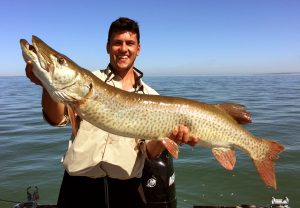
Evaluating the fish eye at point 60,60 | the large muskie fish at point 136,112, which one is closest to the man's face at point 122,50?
the large muskie fish at point 136,112

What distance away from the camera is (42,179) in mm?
9102

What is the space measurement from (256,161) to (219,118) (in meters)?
0.77

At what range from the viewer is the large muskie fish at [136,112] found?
135 inches

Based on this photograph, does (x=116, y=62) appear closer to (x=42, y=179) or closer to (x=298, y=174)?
(x=42, y=179)

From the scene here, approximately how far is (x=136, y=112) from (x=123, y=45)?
92 cm

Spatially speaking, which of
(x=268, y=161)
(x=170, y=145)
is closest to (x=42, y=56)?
(x=170, y=145)

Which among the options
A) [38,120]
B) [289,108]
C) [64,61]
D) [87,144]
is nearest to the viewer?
[64,61]

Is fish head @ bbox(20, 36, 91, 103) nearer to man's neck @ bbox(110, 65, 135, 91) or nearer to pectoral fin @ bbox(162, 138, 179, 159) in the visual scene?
man's neck @ bbox(110, 65, 135, 91)

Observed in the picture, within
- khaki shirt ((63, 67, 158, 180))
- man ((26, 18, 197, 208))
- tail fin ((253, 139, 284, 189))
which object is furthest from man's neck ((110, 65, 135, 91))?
tail fin ((253, 139, 284, 189))

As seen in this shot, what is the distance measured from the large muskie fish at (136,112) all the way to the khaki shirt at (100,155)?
0.31 m

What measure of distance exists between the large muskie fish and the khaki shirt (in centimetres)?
31

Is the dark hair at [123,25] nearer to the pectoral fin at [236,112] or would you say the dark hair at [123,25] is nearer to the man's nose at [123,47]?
the man's nose at [123,47]

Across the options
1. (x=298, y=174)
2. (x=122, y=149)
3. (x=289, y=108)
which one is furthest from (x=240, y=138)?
(x=289, y=108)

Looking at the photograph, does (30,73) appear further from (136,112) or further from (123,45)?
(123,45)
